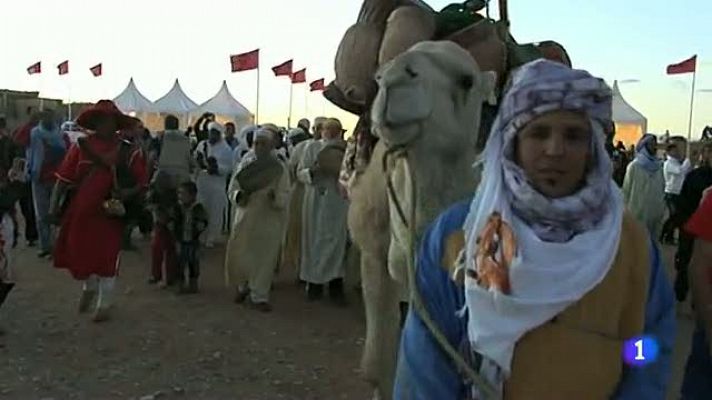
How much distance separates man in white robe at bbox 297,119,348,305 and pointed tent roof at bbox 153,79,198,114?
22220mm

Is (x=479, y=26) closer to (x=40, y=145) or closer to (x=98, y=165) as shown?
(x=98, y=165)

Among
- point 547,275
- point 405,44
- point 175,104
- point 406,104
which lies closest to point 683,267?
point 405,44

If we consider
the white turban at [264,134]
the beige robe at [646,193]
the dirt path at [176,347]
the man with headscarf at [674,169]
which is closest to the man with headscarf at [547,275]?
the dirt path at [176,347]

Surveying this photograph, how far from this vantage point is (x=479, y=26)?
178 inches

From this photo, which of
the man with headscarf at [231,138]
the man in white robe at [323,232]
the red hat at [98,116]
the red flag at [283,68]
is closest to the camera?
the red hat at [98,116]

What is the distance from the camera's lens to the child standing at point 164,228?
928cm

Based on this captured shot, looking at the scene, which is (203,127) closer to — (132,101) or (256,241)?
(256,241)

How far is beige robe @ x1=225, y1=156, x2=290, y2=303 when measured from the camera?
8.52 meters

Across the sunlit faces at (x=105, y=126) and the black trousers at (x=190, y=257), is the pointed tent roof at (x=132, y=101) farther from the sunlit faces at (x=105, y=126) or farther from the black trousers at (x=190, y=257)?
the sunlit faces at (x=105, y=126)

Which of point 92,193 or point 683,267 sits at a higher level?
point 92,193

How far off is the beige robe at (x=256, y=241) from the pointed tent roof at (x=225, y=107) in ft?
68.2

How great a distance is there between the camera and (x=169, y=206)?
937 centimetres

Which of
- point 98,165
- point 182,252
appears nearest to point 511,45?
point 98,165

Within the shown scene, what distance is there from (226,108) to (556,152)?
27.9 metres
